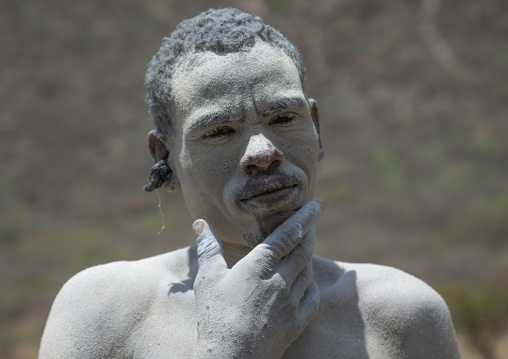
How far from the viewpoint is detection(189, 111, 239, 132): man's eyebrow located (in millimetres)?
2293

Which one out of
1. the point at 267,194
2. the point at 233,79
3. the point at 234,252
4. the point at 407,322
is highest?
the point at 233,79

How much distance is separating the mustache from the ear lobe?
520 millimetres

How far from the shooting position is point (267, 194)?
2.28 m

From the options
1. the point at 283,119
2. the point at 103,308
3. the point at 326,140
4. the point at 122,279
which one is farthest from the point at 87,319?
the point at 326,140

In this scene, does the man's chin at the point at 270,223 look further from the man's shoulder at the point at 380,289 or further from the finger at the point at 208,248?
the man's shoulder at the point at 380,289

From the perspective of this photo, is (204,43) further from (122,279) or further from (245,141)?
(122,279)

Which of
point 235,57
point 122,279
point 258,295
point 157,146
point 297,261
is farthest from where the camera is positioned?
point 157,146

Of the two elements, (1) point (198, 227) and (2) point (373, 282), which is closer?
(1) point (198, 227)

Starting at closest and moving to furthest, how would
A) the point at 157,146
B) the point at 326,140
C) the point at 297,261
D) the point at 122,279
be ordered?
the point at 297,261
the point at 122,279
the point at 157,146
the point at 326,140

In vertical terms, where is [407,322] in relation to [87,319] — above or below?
below

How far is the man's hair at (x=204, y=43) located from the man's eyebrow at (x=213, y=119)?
24 cm

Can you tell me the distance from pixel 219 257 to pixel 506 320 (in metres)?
8.89

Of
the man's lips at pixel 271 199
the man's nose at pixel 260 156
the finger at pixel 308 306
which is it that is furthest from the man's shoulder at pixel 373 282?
the man's nose at pixel 260 156

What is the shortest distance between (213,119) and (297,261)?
556 mm
